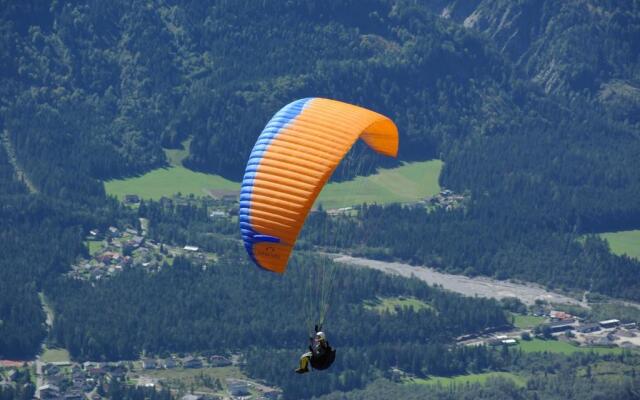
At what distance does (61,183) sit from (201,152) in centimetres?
1703

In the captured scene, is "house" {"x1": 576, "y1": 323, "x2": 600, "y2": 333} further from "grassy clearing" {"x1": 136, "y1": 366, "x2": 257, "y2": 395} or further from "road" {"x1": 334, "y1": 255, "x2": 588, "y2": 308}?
"grassy clearing" {"x1": 136, "y1": 366, "x2": 257, "y2": 395}

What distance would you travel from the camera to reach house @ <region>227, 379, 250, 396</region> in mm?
135500

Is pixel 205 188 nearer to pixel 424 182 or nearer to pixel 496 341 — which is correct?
pixel 424 182

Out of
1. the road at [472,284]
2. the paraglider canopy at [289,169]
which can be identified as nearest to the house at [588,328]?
the road at [472,284]

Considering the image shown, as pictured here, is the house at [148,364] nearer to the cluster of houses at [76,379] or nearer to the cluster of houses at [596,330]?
the cluster of houses at [76,379]

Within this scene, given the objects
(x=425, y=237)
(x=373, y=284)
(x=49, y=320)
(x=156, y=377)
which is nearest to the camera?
(x=156, y=377)

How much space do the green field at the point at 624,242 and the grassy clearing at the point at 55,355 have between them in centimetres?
4799

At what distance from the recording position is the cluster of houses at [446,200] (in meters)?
184

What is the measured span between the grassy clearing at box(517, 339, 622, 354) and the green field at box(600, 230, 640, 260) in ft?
79.9

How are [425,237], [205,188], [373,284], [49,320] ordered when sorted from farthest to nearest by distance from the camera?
1. [205,188]
2. [425,237]
3. [373,284]
4. [49,320]

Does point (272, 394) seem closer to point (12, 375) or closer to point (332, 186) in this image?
point (12, 375)

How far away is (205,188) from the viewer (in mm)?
187125

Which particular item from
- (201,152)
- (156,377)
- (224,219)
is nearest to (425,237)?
(224,219)

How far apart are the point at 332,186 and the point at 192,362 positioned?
4514cm
